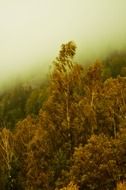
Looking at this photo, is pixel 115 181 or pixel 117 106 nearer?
pixel 115 181

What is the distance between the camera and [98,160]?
52.8 meters

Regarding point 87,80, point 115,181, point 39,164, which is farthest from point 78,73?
point 115,181

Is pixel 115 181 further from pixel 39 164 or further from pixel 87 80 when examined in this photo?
pixel 87 80

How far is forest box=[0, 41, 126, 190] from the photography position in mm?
52794

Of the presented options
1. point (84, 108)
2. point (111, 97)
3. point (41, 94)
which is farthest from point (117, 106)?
point (41, 94)

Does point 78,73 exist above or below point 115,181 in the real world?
above

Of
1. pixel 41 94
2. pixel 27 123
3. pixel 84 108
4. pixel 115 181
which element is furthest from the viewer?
pixel 41 94

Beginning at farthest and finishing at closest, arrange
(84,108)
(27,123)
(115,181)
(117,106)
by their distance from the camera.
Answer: (27,123), (117,106), (84,108), (115,181)

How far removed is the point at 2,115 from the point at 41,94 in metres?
16.0

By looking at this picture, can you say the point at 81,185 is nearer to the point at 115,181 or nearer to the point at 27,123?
the point at 115,181

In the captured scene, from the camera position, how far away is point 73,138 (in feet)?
195

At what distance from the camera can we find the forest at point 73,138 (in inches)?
2078

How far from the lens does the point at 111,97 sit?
64562 millimetres

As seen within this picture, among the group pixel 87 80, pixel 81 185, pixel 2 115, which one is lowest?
pixel 81 185
